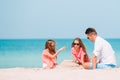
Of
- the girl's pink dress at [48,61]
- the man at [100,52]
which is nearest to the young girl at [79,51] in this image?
the girl's pink dress at [48,61]

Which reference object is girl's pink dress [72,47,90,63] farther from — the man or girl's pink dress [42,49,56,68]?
the man

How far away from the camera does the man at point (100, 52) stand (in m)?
12.1

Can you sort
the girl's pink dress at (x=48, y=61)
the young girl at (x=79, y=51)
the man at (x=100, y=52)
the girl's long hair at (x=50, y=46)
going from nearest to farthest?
the man at (x=100, y=52) → the girl's long hair at (x=50, y=46) → the girl's pink dress at (x=48, y=61) → the young girl at (x=79, y=51)

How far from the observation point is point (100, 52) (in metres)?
12.1

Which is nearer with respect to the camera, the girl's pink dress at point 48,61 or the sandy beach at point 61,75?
the sandy beach at point 61,75

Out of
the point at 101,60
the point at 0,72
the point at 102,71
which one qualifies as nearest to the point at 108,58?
the point at 101,60

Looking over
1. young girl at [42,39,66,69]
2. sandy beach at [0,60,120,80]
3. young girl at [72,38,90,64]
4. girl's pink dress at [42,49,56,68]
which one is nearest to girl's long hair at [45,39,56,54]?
young girl at [42,39,66,69]

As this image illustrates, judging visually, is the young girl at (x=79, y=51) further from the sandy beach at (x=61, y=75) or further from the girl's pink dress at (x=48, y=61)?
the sandy beach at (x=61, y=75)

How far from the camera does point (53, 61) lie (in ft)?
44.7

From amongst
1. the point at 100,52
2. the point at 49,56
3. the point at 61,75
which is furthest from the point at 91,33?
the point at 61,75

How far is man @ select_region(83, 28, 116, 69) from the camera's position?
39.5 ft

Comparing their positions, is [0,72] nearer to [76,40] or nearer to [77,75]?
[77,75]

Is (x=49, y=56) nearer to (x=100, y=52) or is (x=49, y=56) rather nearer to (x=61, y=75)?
(x=100, y=52)

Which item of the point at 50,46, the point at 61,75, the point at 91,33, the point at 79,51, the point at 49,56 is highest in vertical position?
the point at 91,33
